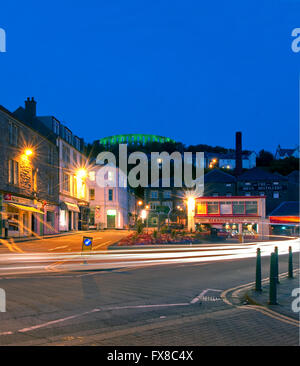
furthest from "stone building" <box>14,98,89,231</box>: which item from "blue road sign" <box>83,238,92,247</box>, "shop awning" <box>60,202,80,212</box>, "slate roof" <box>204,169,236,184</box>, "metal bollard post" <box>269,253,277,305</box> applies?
"metal bollard post" <box>269,253,277,305</box>

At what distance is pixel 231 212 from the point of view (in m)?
49.5

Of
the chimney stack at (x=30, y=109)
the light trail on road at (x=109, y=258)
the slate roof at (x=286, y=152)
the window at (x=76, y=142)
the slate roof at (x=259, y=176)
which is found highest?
the slate roof at (x=286, y=152)

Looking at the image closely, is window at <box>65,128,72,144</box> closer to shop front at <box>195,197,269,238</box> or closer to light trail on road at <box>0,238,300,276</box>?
shop front at <box>195,197,269,238</box>

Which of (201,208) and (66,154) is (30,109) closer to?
(66,154)

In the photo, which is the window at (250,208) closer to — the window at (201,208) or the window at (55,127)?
the window at (201,208)

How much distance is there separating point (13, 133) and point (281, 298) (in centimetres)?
3091

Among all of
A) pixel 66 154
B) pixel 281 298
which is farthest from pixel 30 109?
pixel 281 298

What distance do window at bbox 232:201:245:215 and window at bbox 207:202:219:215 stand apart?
6.93ft

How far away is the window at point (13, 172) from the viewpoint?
3409cm

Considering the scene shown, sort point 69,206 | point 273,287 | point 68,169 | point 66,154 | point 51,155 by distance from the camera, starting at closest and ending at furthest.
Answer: point 273,287 → point 51,155 → point 69,206 → point 66,154 → point 68,169

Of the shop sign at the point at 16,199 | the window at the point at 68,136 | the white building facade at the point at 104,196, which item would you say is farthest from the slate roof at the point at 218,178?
the shop sign at the point at 16,199

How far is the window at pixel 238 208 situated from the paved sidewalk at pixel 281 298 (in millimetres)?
37822

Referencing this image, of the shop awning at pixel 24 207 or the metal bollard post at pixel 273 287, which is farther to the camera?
the shop awning at pixel 24 207

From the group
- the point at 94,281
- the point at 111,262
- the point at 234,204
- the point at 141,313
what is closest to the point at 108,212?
the point at 234,204
